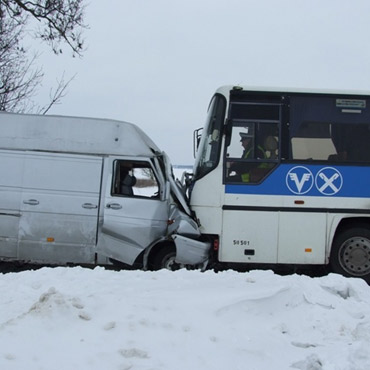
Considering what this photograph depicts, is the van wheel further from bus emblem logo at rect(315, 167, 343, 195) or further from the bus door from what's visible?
bus emblem logo at rect(315, 167, 343, 195)

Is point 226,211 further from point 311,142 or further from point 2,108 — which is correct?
point 2,108

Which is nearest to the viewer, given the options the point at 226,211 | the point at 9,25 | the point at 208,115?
the point at 226,211

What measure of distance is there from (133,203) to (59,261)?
1558 millimetres

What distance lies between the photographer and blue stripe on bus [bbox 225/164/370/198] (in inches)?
291

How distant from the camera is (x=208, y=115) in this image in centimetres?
805

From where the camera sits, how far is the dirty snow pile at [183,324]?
131 inches

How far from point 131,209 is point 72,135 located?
1624 mm

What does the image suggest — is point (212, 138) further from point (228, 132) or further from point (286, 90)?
point (286, 90)

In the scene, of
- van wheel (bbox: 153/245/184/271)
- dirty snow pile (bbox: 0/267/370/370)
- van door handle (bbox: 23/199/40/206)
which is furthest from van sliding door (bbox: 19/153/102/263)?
dirty snow pile (bbox: 0/267/370/370)

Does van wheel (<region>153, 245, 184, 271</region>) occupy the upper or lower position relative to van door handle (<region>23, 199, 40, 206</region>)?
lower

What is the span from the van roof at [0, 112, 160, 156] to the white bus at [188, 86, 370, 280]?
1366 mm

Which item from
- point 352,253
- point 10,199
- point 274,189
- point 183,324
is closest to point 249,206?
point 274,189

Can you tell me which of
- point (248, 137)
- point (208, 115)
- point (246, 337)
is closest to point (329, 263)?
point (248, 137)

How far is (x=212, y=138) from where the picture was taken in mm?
7645
